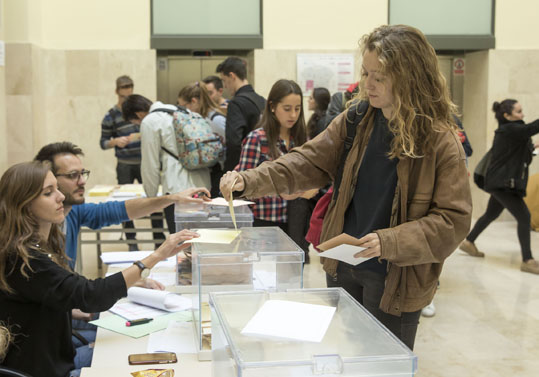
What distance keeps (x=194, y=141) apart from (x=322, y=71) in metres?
4.59

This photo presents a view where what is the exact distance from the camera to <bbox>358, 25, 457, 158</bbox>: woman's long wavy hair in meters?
2.12

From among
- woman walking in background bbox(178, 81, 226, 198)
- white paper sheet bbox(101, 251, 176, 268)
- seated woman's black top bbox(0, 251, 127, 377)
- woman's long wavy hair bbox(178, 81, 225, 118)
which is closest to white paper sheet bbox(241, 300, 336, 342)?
seated woman's black top bbox(0, 251, 127, 377)

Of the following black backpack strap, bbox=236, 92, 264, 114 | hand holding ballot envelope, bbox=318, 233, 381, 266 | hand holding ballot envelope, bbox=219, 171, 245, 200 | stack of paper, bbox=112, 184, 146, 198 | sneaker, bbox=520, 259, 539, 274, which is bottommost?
sneaker, bbox=520, 259, 539, 274

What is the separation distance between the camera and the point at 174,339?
8.32ft

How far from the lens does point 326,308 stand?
163 cm

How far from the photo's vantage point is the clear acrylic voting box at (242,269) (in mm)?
2232

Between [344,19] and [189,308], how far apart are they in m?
7.31

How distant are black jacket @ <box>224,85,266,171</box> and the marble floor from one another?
4.71ft

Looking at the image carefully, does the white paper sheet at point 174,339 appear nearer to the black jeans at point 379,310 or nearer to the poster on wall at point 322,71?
the black jeans at point 379,310

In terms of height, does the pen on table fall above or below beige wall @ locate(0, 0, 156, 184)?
below

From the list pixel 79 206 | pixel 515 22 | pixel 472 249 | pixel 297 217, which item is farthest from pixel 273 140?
pixel 515 22

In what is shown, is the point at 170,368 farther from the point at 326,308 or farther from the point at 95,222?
the point at 95,222

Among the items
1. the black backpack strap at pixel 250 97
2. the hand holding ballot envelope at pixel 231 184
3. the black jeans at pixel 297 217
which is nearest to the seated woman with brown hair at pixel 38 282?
the hand holding ballot envelope at pixel 231 184

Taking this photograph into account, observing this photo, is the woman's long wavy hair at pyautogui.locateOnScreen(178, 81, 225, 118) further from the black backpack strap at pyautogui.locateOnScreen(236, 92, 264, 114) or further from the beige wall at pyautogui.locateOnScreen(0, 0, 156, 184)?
the beige wall at pyautogui.locateOnScreen(0, 0, 156, 184)
